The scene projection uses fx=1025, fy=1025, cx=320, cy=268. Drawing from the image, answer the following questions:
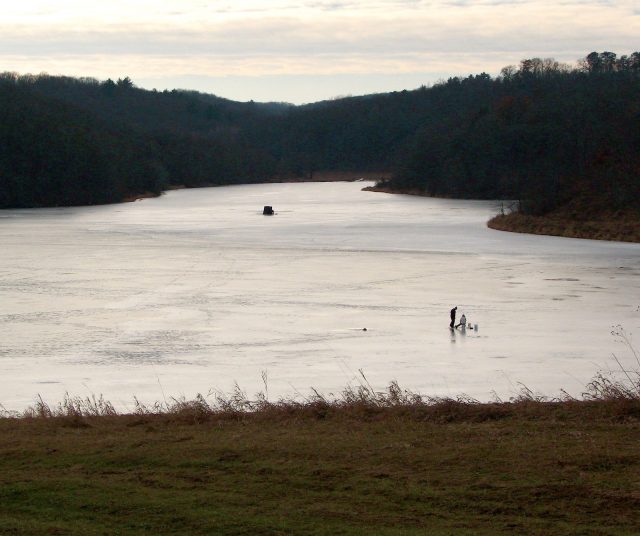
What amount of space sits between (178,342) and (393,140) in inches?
5731

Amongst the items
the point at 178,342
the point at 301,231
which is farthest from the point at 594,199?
the point at 178,342

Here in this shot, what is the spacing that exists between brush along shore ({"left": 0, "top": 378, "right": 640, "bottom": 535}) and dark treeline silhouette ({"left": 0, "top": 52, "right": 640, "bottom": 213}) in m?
40.9

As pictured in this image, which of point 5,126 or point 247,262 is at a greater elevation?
point 5,126

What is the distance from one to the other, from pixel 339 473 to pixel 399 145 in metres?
154

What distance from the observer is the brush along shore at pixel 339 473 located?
17.7ft

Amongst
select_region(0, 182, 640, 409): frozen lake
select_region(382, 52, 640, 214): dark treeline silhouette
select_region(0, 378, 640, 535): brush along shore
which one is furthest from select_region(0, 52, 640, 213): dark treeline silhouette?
select_region(0, 378, 640, 535): brush along shore

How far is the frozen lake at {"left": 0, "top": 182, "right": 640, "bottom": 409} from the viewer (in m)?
14.4

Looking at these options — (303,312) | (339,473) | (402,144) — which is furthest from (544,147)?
(402,144)

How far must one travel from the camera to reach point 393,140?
16100cm

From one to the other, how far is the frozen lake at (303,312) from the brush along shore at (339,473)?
4725mm

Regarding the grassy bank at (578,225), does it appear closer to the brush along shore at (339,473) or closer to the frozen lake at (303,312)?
the frozen lake at (303,312)

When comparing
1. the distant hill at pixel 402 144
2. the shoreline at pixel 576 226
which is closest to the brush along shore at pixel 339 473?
the shoreline at pixel 576 226

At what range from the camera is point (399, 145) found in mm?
158125

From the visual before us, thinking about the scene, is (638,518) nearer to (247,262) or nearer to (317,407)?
(317,407)
